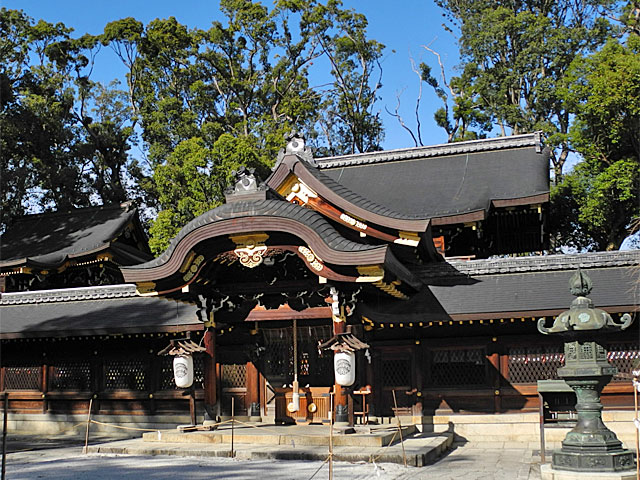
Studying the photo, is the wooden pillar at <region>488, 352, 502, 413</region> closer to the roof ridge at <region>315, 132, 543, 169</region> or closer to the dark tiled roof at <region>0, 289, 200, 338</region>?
the dark tiled roof at <region>0, 289, 200, 338</region>

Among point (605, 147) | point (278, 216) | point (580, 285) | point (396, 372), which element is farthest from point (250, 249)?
point (605, 147)

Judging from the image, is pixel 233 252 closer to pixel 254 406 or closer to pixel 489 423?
pixel 254 406

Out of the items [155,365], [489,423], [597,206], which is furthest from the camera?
[597,206]

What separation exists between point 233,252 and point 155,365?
528cm

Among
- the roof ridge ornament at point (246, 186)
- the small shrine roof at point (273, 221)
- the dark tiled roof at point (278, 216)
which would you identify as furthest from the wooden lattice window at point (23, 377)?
the roof ridge ornament at point (246, 186)

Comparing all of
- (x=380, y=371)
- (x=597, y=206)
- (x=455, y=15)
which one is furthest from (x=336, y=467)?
(x=455, y=15)

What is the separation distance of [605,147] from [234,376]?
69.4ft

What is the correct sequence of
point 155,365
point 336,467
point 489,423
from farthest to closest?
point 155,365
point 489,423
point 336,467

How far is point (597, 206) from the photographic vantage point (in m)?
30.1

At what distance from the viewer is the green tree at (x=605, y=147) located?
29.0 meters

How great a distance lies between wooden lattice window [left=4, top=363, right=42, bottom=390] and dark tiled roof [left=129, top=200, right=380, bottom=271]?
749cm

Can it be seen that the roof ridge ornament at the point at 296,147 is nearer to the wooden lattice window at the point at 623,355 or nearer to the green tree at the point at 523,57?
the wooden lattice window at the point at 623,355

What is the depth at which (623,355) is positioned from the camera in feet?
48.1

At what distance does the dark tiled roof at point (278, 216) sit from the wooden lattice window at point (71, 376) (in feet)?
20.3
